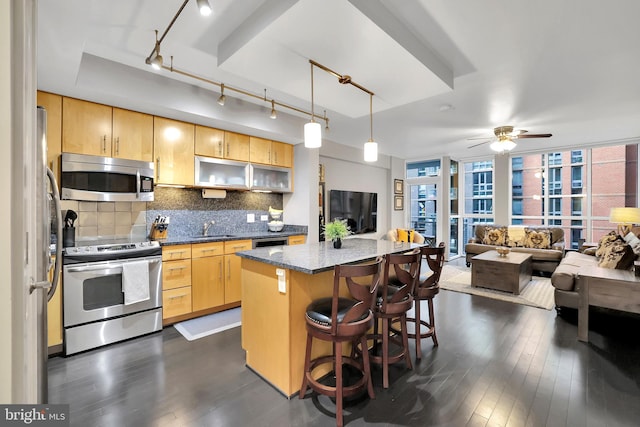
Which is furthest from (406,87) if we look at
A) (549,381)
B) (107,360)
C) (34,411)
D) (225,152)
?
(107,360)

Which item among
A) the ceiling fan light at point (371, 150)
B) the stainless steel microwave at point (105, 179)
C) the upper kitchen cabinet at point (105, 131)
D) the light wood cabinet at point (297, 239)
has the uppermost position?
the upper kitchen cabinet at point (105, 131)

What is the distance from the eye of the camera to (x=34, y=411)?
3.11ft

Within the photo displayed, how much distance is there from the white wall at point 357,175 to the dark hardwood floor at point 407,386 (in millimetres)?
3518

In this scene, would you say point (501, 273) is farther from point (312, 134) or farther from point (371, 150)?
point (312, 134)

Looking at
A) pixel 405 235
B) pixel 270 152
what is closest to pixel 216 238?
pixel 270 152

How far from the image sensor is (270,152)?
14.1ft

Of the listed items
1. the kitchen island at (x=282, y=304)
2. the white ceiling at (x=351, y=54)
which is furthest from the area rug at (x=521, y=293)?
the kitchen island at (x=282, y=304)

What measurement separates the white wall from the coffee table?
245cm

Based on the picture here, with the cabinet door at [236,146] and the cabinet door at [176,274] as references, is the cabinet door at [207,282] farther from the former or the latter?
the cabinet door at [236,146]

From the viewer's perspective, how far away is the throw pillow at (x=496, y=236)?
6.34 metres

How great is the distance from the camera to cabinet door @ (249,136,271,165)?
4090 mm

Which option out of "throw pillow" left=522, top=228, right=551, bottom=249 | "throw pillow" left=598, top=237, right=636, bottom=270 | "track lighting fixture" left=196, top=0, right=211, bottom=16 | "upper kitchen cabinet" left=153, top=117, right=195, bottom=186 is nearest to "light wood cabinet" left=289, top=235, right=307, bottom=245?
"upper kitchen cabinet" left=153, top=117, right=195, bottom=186

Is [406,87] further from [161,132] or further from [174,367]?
[174,367]

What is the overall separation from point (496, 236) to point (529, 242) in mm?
601
